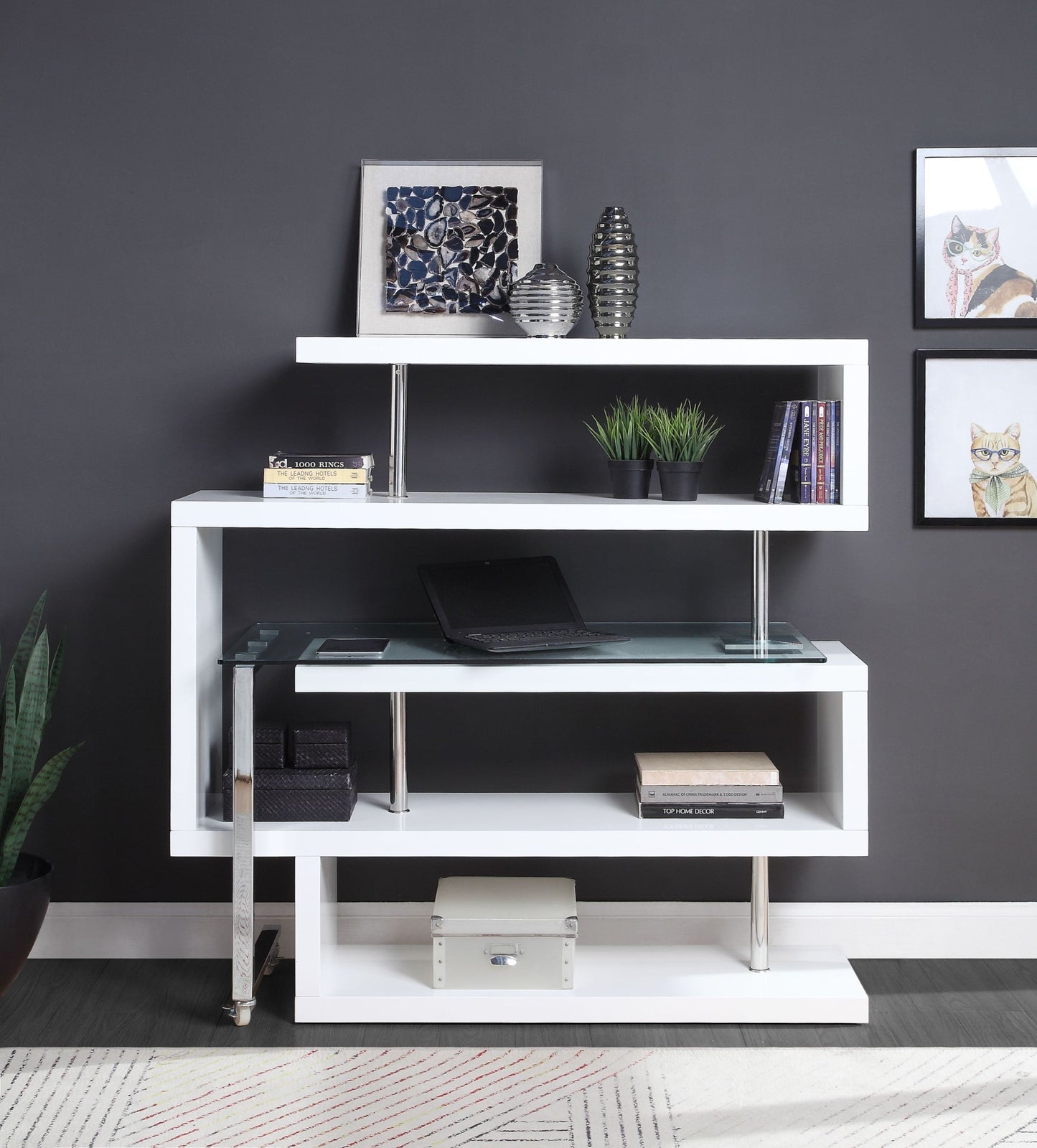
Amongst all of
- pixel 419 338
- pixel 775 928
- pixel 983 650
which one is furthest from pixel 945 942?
pixel 419 338

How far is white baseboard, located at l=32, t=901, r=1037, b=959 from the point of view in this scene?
9.71 feet

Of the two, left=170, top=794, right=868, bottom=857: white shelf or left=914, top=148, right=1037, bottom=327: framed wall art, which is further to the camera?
left=914, top=148, right=1037, bottom=327: framed wall art

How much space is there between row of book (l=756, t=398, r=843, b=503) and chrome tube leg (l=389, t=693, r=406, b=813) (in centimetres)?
95

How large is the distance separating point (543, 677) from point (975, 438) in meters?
1.22

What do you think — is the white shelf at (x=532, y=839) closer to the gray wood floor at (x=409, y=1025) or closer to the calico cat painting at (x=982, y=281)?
the gray wood floor at (x=409, y=1025)

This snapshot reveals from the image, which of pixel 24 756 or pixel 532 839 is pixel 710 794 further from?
pixel 24 756

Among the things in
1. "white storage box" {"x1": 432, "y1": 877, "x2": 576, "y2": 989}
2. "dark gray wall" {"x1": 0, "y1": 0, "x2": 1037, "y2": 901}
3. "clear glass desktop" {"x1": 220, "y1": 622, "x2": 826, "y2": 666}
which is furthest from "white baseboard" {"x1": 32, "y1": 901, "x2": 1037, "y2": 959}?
"clear glass desktop" {"x1": 220, "y1": 622, "x2": 826, "y2": 666}

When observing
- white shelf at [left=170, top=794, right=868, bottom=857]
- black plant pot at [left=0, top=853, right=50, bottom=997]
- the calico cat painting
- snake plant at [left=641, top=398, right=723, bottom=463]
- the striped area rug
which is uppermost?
the calico cat painting

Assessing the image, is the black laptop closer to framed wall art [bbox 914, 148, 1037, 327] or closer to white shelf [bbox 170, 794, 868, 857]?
white shelf [bbox 170, 794, 868, 857]

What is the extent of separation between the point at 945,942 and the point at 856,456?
4.17ft

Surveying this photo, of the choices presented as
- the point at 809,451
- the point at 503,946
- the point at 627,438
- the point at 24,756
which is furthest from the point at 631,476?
the point at 24,756

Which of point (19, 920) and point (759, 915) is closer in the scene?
point (19, 920)

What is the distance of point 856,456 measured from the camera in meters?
2.57

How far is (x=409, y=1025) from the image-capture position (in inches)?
102
